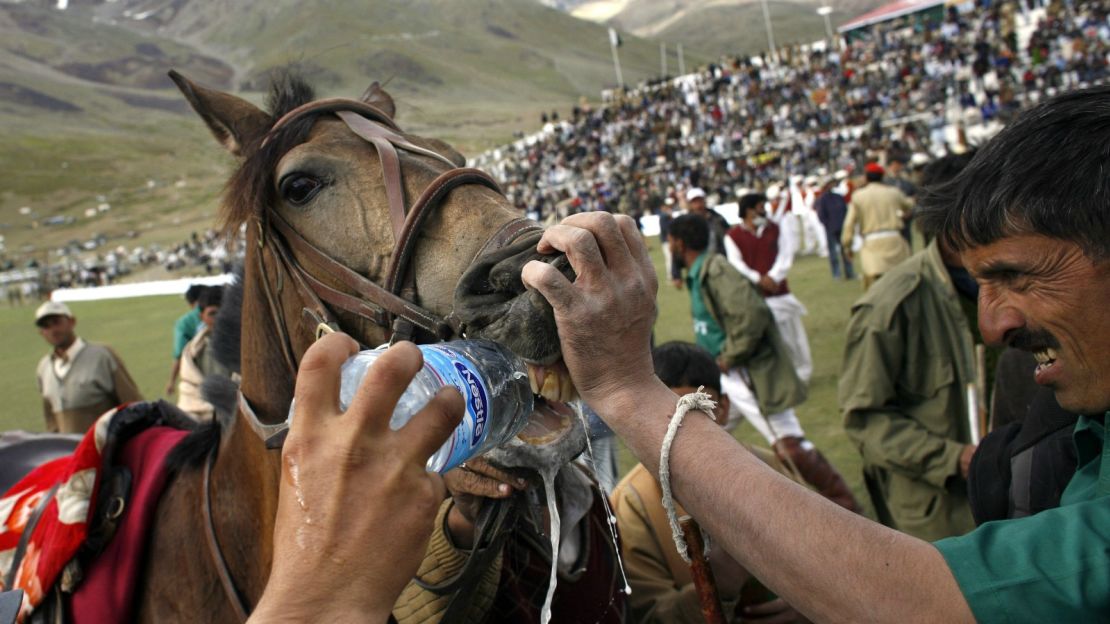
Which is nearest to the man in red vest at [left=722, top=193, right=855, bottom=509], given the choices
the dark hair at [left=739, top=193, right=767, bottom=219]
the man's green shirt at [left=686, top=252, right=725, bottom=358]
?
the dark hair at [left=739, top=193, right=767, bottom=219]

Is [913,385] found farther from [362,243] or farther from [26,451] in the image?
[26,451]

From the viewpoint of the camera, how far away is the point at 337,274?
6.68ft

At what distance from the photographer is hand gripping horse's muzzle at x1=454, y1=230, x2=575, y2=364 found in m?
1.50

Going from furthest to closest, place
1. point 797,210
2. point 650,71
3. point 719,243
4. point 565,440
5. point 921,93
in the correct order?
point 650,71
point 921,93
point 797,210
point 719,243
point 565,440

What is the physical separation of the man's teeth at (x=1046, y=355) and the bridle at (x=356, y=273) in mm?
994

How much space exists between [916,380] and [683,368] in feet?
3.65

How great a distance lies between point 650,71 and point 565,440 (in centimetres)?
16454

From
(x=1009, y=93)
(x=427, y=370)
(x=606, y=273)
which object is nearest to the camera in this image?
(x=427, y=370)

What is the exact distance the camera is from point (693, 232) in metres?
6.86

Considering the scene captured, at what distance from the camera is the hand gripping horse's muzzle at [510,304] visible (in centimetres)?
150

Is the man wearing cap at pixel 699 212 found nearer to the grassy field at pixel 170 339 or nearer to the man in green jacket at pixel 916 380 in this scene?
the grassy field at pixel 170 339

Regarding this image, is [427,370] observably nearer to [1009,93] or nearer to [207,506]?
[207,506]

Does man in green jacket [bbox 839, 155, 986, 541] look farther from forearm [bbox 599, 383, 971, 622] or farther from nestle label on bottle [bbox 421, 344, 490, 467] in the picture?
nestle label on bottle [bbox 421, 344, 490, 467]

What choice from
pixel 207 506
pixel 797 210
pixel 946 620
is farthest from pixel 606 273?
pixel 797 210
